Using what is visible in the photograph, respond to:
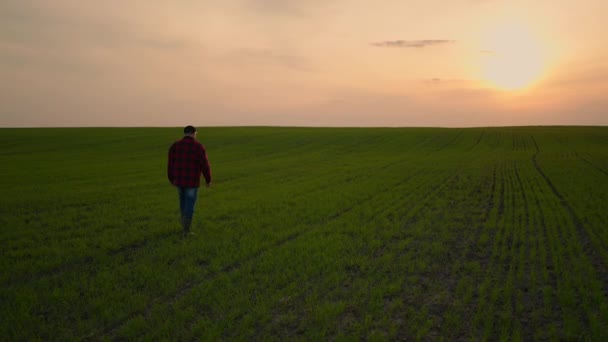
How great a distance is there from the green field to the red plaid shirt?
4.45 ft

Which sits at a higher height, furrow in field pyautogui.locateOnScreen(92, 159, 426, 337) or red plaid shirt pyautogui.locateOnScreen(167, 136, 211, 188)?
red plaid shirt pyautogui.locateOnScreen(167, 136, 211, 188)

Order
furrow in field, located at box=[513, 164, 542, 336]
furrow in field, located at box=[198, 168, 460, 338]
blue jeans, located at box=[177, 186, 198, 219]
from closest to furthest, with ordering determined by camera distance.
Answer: furrow in field, located at box=[513, 164, 542, 336], furrow in field, located at box=[198, 168, 460, 338], blue jeans, located at box=[177, 186, 198, 219]

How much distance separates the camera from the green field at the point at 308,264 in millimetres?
5316

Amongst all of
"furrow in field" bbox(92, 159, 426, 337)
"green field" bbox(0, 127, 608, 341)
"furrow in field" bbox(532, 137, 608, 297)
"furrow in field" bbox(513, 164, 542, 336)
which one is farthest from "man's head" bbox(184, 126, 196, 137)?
"furrow in field" bbox(532, 137, 608, 297)

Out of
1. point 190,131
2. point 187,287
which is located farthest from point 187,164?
point 187,287

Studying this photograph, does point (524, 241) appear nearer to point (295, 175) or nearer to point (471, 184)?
point (471, 184)

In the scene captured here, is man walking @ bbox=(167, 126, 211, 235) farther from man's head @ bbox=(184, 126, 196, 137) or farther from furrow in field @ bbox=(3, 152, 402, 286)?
furrow in field @ bbox=(3, 152, 402, 286)

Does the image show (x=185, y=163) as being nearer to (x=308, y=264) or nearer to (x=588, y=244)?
(x=308, y=264)

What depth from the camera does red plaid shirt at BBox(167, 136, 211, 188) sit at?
930 cm

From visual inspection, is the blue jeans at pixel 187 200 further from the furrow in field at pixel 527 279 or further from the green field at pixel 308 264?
the furrow in field at pixel 527 279

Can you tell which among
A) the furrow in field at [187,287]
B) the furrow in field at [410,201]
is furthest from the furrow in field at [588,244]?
the furrow in field at [187,287]

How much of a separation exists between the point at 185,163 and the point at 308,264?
12.6ft

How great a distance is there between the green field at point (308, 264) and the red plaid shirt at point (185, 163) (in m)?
1.36

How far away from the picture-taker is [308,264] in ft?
24.9
